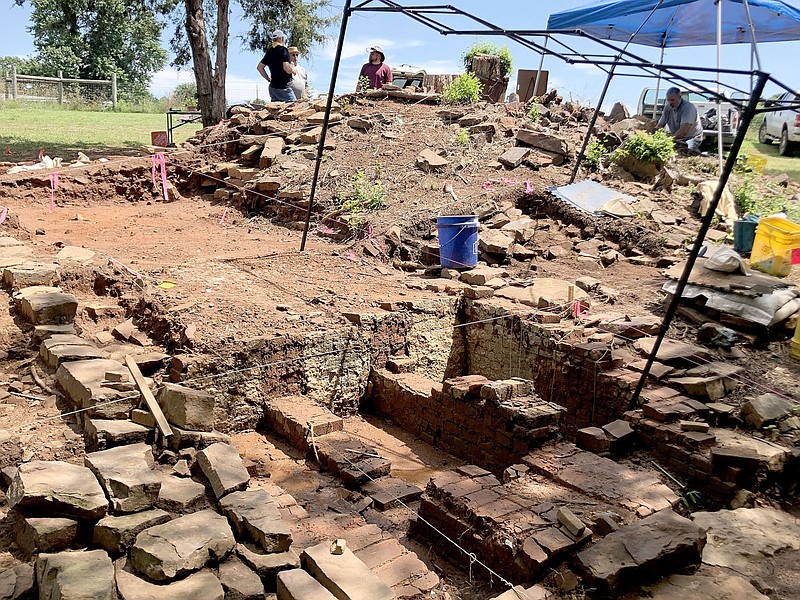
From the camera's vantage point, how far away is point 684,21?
437 inches

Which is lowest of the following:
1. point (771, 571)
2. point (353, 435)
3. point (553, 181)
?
point (353, 435)

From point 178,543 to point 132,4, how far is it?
63.2 feet

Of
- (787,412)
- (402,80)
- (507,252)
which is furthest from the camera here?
(402,80)

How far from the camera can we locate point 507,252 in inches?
348

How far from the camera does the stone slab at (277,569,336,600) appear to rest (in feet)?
9.96

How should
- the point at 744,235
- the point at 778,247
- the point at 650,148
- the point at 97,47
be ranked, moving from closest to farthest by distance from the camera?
the point at 778,247 < the point at 744,235 < the point at 650,148 < the point at 97,47

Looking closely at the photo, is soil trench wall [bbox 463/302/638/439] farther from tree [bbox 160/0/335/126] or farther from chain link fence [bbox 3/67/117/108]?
chain link fence [bbox 3/67/117/108]

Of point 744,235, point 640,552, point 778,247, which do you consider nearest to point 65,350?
point 640,552

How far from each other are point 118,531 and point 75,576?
0.40 meters

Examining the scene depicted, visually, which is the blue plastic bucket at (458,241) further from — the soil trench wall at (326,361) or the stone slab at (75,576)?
the stone slab at (75,576)

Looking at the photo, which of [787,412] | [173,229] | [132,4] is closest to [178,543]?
[787,412]

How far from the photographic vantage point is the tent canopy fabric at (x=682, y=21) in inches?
Answer: 393

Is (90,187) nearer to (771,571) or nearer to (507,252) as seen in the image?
(507,252)

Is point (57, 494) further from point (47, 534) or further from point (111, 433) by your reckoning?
point (111, 433)
